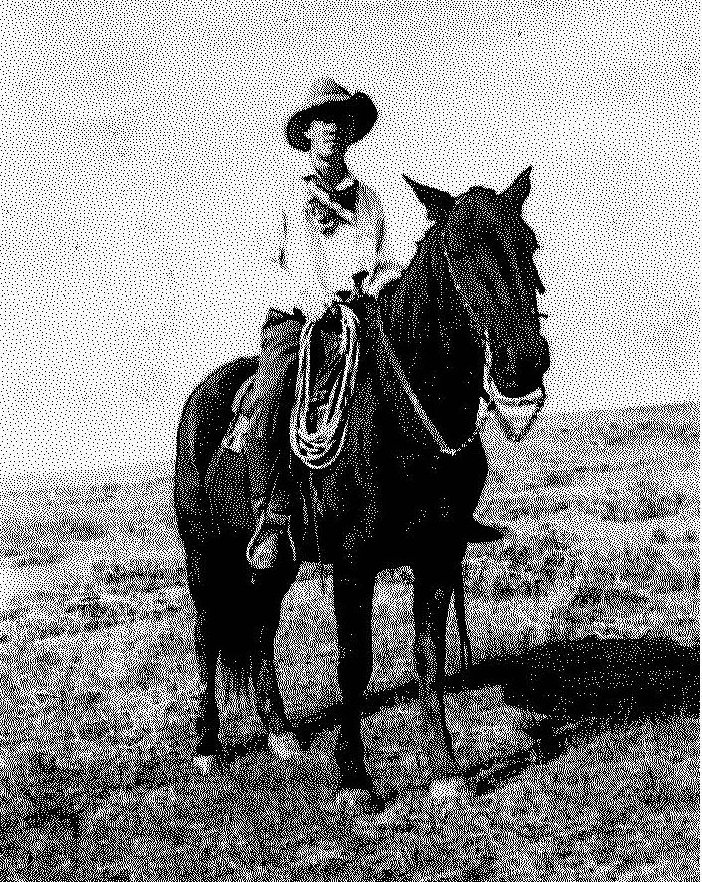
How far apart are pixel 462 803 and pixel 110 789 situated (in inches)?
85.5

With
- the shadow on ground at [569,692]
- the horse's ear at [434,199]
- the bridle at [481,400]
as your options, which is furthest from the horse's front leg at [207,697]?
the horse's ear at [434,199]

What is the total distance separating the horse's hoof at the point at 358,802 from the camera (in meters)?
4.41

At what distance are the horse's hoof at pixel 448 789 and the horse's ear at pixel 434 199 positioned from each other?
3.19 meters

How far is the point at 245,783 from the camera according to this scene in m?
4.75

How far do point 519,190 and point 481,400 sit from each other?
1.18 m

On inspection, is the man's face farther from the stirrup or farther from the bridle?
the stirrup

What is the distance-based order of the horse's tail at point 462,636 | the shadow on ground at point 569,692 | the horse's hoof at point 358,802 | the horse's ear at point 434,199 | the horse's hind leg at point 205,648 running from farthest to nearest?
the horse's tail at point 462,636
the horse's hind leg at point 205,648
the shadow on ground at point 569,692
the horse's hoof at point 358,802
the horse's ear at point 434,199

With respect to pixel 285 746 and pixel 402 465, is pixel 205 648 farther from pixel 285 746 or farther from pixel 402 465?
pixel 402 465

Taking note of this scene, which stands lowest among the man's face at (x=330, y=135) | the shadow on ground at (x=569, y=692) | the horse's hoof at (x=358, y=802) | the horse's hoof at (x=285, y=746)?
the horse's hoof at (x=358, y=802)

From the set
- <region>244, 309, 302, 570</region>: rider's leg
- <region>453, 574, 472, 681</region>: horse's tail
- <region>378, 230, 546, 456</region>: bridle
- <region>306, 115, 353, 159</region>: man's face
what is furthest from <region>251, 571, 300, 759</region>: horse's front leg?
<region>306, 115, 353, 159</region>: man's face

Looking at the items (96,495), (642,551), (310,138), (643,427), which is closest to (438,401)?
(310,138)

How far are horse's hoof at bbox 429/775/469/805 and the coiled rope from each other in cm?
196

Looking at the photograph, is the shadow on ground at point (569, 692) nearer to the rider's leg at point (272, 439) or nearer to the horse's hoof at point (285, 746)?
the horse's hoof at point (285, 746)

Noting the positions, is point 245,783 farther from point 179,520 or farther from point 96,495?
point 96,495
